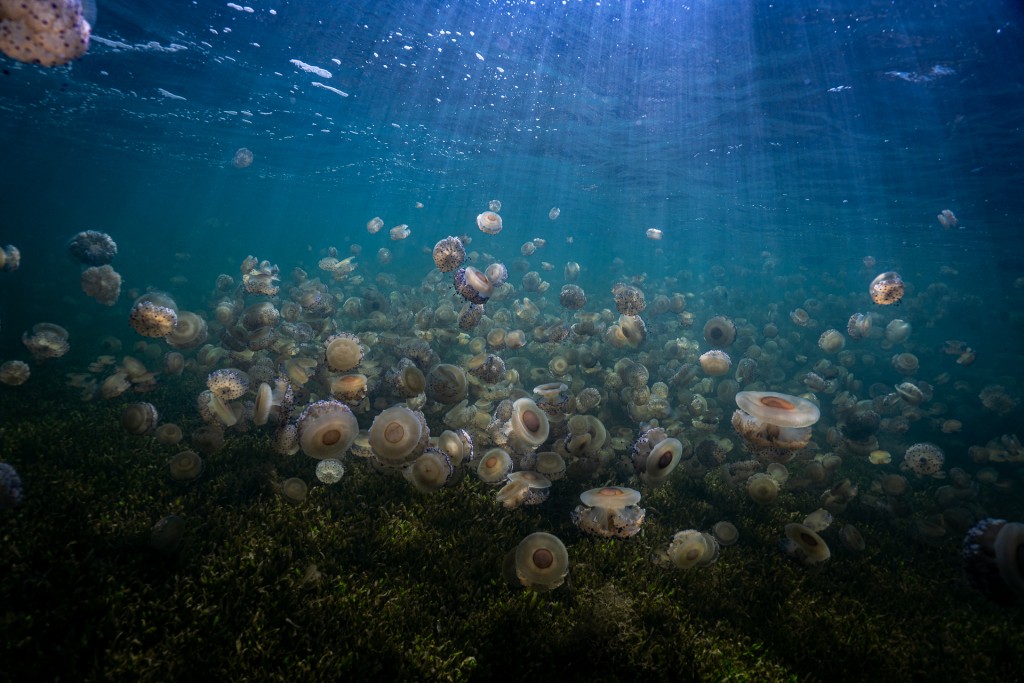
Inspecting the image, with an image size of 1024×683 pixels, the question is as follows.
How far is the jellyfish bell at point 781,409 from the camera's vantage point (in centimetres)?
619

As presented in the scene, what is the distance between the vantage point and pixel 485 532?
6.75m

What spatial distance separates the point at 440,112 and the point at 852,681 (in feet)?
88.7

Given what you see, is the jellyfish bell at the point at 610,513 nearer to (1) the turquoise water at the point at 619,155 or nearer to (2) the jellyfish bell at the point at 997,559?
(1) the turquoise water at the point at 619,155

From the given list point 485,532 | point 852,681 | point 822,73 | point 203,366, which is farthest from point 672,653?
point 822,73

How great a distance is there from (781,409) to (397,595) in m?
6.08

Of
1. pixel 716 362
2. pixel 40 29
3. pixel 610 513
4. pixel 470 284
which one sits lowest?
pixel 716 362

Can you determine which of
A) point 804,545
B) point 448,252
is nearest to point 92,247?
point 448,252

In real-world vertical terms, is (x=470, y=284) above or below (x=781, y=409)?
below

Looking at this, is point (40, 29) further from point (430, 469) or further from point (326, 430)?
point (430, 469)

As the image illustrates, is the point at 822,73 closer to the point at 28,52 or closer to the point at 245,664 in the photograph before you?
the point at 28,52

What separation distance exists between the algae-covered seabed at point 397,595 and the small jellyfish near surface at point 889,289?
5.34 metres

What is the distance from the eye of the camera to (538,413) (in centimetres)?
752

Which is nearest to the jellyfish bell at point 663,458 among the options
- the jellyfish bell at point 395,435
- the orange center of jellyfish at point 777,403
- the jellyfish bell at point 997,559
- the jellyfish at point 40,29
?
the orange center of jellyfish at point 777,403

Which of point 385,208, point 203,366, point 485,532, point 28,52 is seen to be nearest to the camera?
point 28,52
